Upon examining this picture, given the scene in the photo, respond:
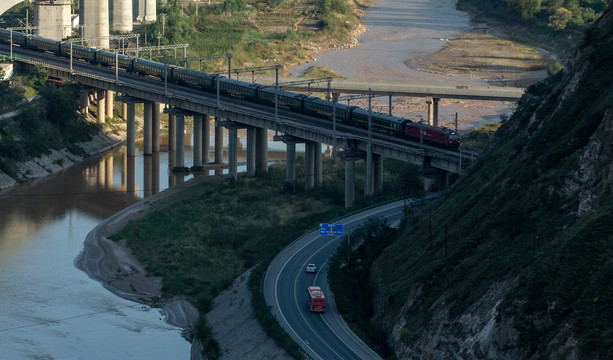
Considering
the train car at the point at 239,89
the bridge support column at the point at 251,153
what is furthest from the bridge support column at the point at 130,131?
the bridge support column at the point at 251,153

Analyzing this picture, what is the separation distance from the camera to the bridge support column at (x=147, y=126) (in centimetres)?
12912

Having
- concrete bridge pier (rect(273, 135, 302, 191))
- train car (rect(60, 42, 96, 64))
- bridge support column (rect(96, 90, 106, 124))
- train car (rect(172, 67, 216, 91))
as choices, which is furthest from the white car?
bridge support column (rect(96, 90, 106, 124))

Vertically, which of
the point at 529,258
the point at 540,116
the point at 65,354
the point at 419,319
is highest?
the point at 540,116

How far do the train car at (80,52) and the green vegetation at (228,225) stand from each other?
35.5 m

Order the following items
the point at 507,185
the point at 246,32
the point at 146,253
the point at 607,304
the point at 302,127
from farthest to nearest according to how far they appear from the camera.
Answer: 1. the point at 246,32
2. the point at 302,127
3. the point at 146,253
4. the point at 507,185
5. the point at 607,304

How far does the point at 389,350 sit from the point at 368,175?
40.7 metres

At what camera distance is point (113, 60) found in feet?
439

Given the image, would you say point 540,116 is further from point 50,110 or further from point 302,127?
point 50,110

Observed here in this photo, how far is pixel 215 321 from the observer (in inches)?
2461

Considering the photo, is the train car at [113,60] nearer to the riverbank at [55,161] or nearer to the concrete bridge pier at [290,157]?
the riverbank at [55,161]

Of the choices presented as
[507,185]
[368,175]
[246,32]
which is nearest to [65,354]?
[507,185]

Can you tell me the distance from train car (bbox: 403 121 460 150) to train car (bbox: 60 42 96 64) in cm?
5806

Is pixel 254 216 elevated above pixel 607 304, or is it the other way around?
pixel 607 304

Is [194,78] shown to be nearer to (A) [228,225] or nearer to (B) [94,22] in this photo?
(A) [228,225]
